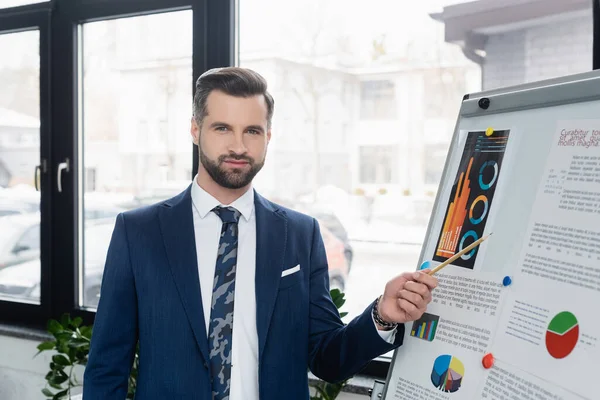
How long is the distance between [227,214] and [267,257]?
→ 151 mm

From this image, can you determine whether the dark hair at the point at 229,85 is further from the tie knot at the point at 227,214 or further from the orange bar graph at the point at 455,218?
the orange bar graph at the point at 455,218

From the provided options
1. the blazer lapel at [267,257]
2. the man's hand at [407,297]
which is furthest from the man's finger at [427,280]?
the blazer lapel at [267,257]

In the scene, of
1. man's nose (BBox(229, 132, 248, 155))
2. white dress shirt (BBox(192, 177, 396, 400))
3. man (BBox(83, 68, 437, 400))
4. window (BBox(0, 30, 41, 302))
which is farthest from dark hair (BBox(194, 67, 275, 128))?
window (BBox(0, 30, 41, 302))

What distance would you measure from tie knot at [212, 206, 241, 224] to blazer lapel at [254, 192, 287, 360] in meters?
0.07

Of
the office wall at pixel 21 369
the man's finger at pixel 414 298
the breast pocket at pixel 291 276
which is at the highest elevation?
the man's finger at pixel 414 298

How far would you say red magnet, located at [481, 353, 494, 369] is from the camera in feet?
3.44

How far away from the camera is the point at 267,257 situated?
156 centimetres

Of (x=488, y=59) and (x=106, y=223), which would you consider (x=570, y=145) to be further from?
(x=106, y=223)

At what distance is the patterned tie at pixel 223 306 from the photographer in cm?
146

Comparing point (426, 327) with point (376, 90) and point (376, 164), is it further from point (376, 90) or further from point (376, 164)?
point (376, 90)

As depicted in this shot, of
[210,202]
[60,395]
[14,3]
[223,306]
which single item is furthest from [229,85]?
[14,3]

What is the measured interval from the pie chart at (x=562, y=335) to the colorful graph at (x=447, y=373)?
0.68 feet

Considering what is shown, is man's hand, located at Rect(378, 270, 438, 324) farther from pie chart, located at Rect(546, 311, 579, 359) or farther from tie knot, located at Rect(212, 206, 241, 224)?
tie knot, located at Rect(212, 206, 241, 224)

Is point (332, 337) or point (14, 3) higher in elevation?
point (14, 3)
